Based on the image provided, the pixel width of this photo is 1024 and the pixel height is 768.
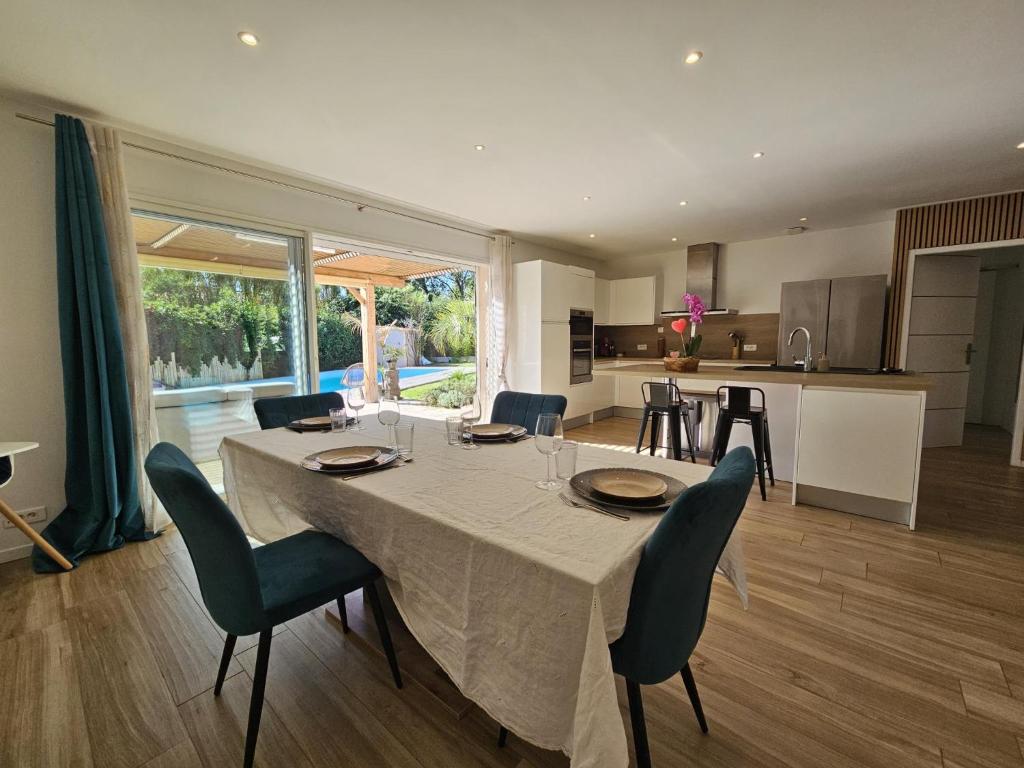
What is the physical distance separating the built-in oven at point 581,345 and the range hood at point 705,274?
1470 millimetres

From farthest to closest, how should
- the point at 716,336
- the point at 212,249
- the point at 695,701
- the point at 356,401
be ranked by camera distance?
the point at 716,336 → the point at 212,249 → the point at 356,401 → the point at 695,701

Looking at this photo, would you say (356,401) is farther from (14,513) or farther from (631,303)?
(631,303)

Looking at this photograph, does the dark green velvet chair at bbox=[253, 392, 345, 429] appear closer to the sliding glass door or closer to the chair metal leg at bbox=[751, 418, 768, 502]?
the sliding glass door

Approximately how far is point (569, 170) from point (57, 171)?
3108 mm

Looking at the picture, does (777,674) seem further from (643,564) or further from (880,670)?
(643,564)

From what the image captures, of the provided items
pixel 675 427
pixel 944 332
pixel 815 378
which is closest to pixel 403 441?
pixel 675 427

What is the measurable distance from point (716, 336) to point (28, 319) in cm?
678

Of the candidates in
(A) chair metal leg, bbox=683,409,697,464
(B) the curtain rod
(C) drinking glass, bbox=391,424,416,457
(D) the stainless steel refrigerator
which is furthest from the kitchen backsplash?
(C) drinking glass, bbox=391,424,416,457

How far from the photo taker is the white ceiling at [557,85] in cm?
171

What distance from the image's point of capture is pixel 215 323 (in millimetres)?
Answer: 3229

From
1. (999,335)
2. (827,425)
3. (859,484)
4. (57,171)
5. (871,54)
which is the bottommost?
(859,484)

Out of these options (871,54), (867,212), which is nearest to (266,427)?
(871,54)

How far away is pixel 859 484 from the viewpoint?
2.89m

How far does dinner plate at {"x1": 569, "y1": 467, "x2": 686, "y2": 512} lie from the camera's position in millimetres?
1187
